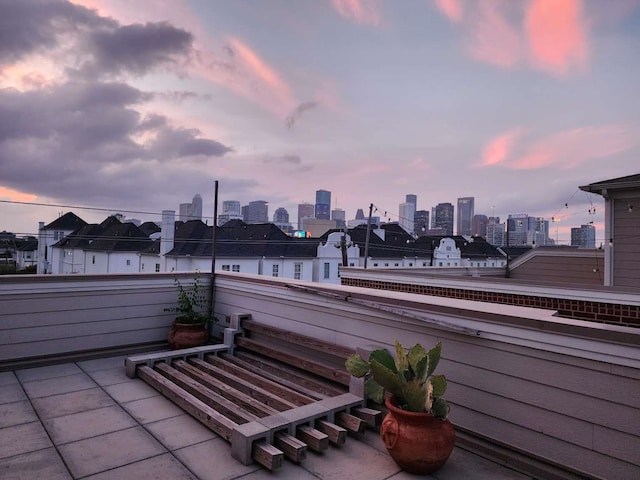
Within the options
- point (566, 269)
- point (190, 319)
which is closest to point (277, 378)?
point (190, 319)

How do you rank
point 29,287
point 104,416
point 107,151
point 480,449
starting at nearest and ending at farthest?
1. point 480,449
2. point 104,416
3. point 29,287
4. point 107,151

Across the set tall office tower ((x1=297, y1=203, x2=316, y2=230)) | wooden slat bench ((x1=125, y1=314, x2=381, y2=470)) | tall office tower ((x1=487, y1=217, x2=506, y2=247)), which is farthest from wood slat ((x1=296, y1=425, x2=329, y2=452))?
tall office tower ((x1=297, y1=203, x2=316, y2=230))

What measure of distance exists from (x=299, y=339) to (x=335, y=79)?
9236 mm

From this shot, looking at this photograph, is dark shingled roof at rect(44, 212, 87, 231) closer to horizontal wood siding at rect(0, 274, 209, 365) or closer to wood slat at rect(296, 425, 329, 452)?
horizontal wood siding at rect(0, 274, 209, 365)

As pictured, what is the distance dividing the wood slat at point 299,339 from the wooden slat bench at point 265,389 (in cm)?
1

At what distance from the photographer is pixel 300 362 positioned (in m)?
4.05

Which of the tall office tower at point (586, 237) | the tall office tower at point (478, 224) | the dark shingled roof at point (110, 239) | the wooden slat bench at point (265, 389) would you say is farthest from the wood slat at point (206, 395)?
the tall office tower at point (478, 224)

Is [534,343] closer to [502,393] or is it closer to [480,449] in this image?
[502,393]

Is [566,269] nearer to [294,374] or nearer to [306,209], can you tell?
[294,374]

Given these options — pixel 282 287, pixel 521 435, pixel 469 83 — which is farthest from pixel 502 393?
pixel 469 83

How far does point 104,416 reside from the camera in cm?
343

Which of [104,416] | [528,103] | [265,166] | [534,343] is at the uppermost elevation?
[265,166]

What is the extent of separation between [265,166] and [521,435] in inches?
965

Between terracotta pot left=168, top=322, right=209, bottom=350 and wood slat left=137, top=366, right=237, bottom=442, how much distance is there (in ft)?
2.95
